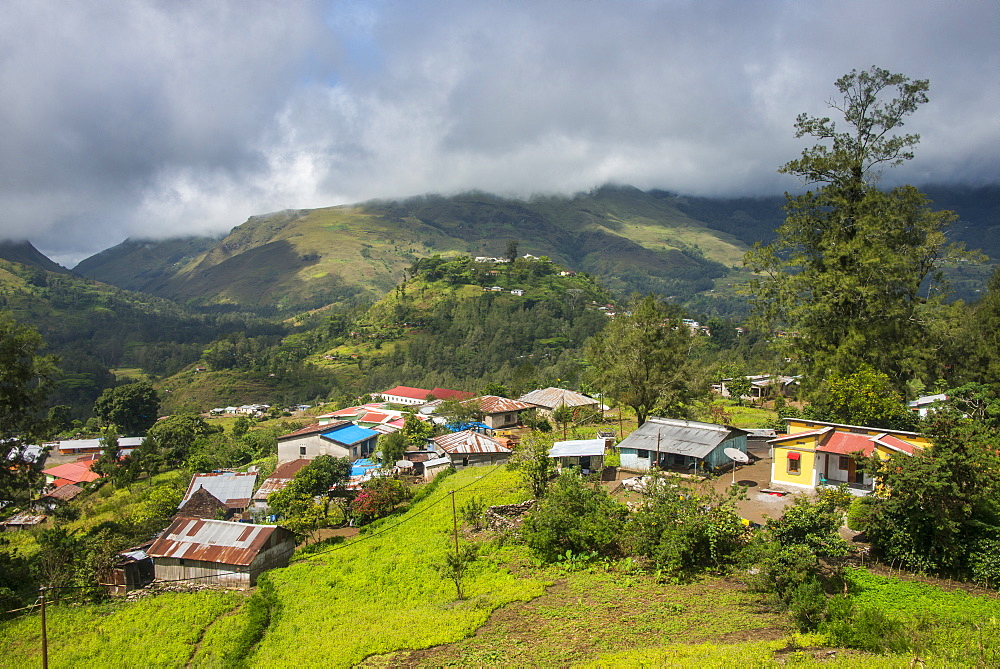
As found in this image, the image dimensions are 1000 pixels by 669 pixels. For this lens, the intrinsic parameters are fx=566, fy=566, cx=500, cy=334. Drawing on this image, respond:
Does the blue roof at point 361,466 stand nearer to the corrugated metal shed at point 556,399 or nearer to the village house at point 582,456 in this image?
the corrugated metal shed at point 556,399

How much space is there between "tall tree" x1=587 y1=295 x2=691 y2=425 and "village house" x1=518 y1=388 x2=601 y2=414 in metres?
18.4

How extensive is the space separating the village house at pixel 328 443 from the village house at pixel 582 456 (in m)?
24.1

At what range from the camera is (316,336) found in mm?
138750

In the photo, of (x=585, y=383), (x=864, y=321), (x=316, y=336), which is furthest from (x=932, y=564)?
(x=316, y=336)

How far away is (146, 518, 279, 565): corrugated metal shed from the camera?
68.2 feet

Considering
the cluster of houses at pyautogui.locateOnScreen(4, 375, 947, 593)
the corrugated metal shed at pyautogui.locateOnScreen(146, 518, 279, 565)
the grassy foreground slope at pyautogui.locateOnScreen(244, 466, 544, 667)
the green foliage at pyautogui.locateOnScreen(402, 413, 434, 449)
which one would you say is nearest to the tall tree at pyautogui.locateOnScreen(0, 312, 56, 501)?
the cluster of houses at pyautogui.locateOnScreen(4, 375, 947, 593)

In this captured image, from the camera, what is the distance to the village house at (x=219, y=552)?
20.6 meters

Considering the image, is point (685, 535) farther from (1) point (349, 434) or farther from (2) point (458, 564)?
(1) point (349, 434)

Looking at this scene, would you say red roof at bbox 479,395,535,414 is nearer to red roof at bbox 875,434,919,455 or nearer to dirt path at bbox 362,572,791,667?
red roof at bbox 875,434,919,455

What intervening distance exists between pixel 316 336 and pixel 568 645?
445 feet

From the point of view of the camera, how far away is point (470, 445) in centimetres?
3666

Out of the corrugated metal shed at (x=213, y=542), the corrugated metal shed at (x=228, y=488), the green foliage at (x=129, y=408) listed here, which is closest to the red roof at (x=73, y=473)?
the corrugated metal shed at (x=228, y=488)

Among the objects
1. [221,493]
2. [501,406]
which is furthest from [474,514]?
[501,406]

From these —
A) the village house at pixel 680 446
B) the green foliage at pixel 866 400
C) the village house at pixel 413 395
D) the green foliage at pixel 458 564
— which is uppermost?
the green foliage at pixel 866 400
